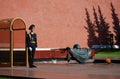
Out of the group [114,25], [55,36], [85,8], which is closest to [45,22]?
[55,36]

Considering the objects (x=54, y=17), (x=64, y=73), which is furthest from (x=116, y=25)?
(x=64, y=73)

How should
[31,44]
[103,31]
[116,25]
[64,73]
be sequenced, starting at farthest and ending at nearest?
[116,25]
[103,31]
[31,44]
[64,73]

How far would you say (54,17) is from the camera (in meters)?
28.7

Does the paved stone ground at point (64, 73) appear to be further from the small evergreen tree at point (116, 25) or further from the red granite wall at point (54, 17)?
the small evergreen tree at point (116, 25)

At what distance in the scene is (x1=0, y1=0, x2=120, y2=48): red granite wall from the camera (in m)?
26.1

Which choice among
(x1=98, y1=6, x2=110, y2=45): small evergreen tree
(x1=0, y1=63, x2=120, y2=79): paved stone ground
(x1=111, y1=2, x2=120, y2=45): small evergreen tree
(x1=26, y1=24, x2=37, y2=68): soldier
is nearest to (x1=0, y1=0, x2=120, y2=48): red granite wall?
(x1=98, y1=6, x2=110, y2=45): small evergreen tree

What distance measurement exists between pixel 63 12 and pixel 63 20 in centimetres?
60

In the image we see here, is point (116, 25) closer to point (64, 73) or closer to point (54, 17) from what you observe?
→ point (54, 17)

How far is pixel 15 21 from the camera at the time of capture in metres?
19.1

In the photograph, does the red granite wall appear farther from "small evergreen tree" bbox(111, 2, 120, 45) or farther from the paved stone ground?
the paved stone ground

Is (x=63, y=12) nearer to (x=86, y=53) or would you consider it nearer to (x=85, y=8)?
(x=85, y=8)

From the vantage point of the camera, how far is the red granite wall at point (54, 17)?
26.1 m

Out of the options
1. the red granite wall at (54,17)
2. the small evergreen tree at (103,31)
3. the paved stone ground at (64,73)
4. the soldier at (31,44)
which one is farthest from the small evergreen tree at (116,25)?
the paved stone ground at (64,73)

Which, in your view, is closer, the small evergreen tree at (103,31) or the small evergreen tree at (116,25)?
the small evergreen tree at (103,31)
